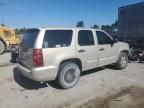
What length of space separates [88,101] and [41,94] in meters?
1.42

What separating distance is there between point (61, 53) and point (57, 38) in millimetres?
470

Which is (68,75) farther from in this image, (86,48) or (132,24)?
(132,24)

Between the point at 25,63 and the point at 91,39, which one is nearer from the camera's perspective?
the point at 25,63

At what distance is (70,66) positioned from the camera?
18.9 ft

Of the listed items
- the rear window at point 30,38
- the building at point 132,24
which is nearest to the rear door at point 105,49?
the rear window at point 30,38

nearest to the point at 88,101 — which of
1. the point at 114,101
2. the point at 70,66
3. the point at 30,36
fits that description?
the point at 114,101

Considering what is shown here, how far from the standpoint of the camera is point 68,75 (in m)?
5.78

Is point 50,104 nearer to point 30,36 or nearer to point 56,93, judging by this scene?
point 56,93

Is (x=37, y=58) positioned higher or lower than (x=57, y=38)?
lower

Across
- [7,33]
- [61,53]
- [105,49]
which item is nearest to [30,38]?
[61,53]

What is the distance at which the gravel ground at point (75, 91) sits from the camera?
4754 mm

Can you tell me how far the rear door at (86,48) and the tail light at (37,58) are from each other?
4.53ft

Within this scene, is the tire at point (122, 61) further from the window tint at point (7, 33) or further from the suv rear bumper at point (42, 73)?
the window tint at point (7, 33)

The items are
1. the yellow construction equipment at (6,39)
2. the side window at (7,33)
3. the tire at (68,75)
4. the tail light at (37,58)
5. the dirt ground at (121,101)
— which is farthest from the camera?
the side window at (7,33)
